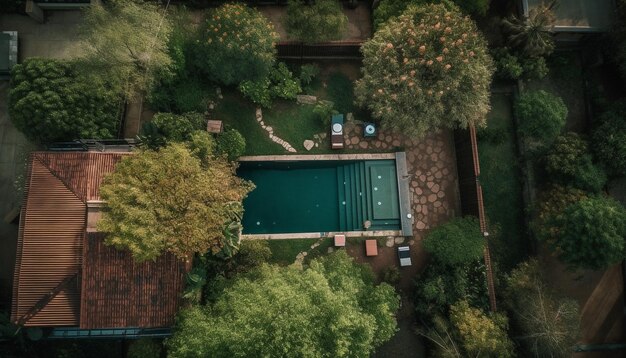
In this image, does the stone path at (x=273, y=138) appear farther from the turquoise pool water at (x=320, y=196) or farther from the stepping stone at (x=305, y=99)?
the stepping stone at (x=305, y=99)

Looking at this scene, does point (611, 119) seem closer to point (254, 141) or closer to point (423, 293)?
point (423, 293)

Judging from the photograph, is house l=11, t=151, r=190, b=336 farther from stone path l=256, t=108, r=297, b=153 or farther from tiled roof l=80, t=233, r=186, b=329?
stone path l=256, t=108, r=297, b=153

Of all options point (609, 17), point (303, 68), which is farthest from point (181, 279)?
point (609, 17)

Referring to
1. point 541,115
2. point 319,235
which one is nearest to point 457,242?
point 319,235

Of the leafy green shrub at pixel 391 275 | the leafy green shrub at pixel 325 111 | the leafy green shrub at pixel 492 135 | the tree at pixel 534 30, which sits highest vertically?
the tree at pixel 534 30

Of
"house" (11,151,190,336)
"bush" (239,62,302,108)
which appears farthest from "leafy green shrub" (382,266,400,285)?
"bush" (239,62,302,108)

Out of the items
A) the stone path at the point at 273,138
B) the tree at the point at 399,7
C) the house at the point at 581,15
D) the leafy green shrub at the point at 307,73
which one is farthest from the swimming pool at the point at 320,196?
the house at the point at 581,15
